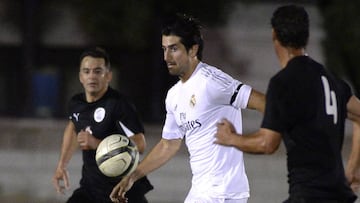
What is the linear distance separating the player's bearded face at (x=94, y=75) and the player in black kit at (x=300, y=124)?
236 cm

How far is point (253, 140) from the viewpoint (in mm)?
5488

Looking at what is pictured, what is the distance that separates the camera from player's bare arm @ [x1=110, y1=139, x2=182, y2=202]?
690 cm

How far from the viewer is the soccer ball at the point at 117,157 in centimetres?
692

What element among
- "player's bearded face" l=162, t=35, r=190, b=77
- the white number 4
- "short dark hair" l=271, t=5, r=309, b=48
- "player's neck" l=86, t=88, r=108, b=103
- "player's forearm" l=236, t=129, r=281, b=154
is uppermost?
"short dark hair" l=271, t=5, r=309, b=48

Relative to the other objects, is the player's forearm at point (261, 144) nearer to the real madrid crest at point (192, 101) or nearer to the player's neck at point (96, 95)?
the real madrid crest at point (192, 101)

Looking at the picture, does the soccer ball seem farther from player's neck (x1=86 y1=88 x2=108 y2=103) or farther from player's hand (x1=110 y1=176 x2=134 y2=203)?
player's neck (x1=86 y1=88 x2=108 y2=103)

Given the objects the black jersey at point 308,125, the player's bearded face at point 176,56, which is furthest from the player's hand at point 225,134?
the player's bearded face at point 176,56

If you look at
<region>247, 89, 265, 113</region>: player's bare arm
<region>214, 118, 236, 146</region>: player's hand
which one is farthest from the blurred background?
<region>214, 118, 236, 146</region>: player's hand

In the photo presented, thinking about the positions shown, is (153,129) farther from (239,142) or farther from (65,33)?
(239,142)

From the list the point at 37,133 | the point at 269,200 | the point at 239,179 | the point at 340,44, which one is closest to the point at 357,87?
the point at 340,44

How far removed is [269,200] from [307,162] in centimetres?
667

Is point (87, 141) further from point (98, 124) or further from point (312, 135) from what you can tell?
point (312, 135)

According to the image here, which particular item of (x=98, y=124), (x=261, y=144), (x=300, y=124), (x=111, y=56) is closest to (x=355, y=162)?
(x=300, y=124)

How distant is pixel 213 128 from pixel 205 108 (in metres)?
0.14
